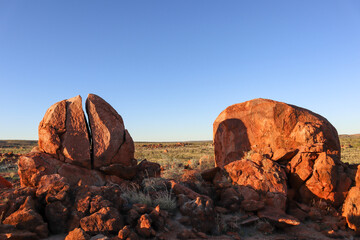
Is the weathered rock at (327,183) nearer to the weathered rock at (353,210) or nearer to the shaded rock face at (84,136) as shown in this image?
the weathered rock at (353,210)

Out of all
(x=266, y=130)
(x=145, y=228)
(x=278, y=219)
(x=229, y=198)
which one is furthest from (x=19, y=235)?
(x=266, y=130)

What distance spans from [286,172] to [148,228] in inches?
224

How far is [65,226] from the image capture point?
6270 mm

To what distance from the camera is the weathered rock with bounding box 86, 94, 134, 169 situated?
944 cm

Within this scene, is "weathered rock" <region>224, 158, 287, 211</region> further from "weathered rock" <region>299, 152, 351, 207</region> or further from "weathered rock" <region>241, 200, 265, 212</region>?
"weathered rock" <region>299, 152, 351, 207</region>

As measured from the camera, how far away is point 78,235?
5594 mm

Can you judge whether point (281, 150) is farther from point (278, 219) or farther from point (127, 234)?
point (127, 234)

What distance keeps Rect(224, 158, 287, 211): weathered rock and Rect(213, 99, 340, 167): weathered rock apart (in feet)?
3.57

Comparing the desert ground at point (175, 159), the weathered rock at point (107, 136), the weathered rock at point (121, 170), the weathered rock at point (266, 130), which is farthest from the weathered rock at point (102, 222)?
the weathered rock at point (266, 130)

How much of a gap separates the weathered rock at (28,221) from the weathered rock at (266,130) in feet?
26.2

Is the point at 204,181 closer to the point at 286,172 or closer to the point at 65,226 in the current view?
the point at 286,172

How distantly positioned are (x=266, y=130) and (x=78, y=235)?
27.2ft

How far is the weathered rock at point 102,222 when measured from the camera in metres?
5.99

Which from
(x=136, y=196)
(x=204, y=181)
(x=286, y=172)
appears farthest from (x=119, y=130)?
(x=286, y=172)
